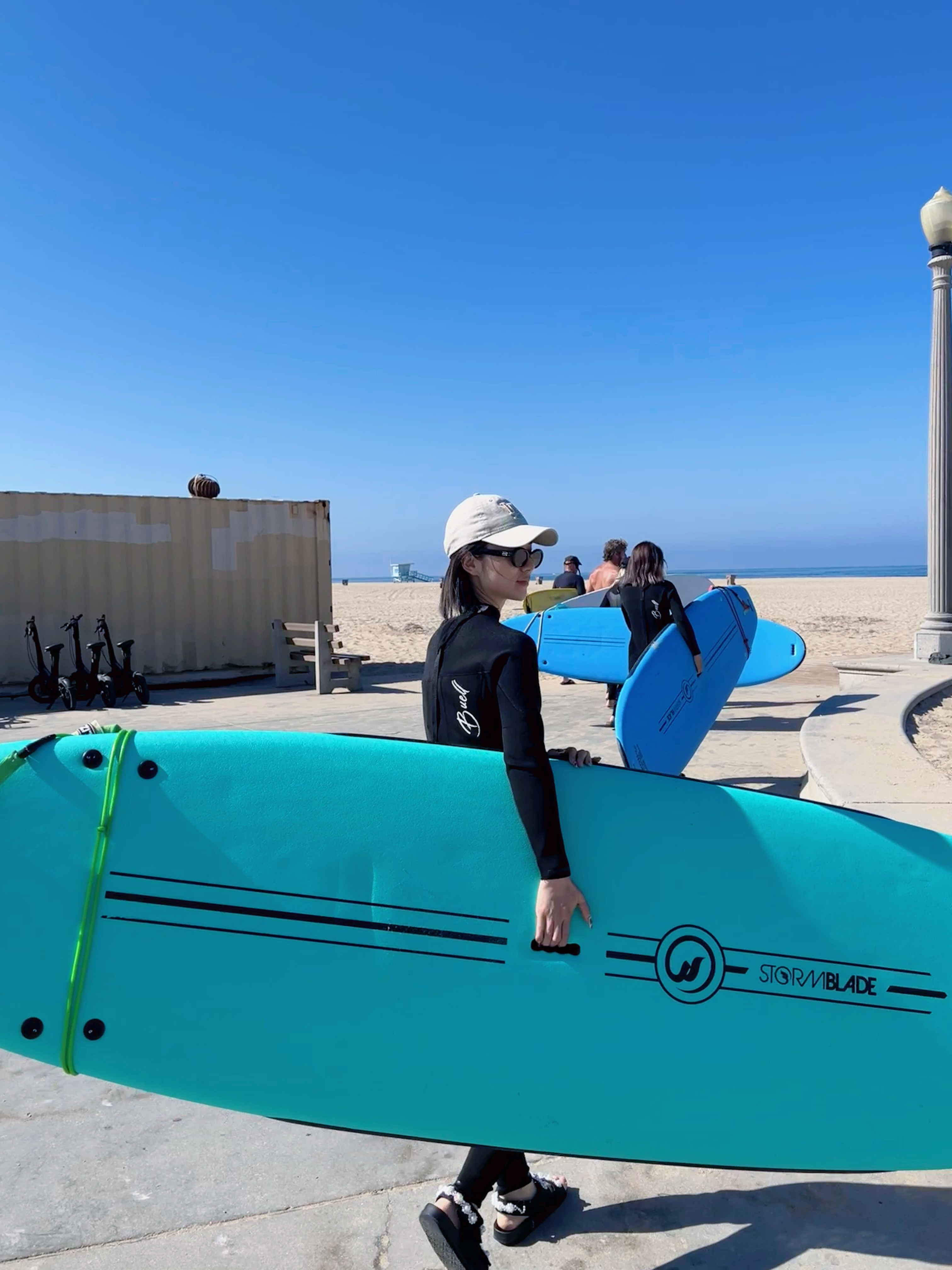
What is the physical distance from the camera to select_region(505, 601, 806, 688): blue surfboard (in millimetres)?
8672

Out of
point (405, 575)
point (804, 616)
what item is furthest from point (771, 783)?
point (405, 575)

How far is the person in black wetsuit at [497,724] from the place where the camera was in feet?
5.97

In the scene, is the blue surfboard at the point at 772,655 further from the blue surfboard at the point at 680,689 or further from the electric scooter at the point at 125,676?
the electric scooter at the point at 125,676

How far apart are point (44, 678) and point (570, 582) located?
6455 millimetres

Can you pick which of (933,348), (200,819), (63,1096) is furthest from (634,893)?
(933,348)

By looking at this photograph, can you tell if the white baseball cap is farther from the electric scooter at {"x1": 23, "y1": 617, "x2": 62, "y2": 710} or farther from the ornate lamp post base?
the ornate lamp post base

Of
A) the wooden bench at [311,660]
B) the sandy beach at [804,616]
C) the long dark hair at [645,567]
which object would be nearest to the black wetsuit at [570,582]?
the sandy beach at [804,616]

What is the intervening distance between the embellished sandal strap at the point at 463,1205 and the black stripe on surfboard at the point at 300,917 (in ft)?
1.68

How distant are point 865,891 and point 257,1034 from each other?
4.59 feet

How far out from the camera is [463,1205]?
1.91 metres

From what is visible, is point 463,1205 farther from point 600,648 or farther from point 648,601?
point 600,648

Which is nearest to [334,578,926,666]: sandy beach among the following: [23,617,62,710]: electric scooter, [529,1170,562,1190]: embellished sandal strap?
[23,617,62,710]: electric scooter

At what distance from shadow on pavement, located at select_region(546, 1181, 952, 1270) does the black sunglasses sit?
57.5 inches

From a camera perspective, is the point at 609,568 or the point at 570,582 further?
the point at 570,582
